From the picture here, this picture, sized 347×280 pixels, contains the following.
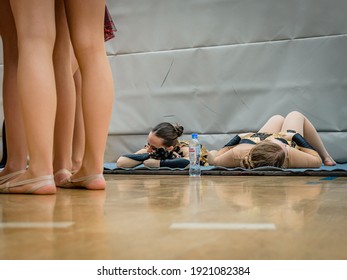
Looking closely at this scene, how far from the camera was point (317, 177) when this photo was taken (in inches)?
92.4

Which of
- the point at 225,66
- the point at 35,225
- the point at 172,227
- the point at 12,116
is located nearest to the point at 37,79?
the point at 12,116

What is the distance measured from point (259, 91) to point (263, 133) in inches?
37.2

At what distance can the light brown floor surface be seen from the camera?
2.25 feet

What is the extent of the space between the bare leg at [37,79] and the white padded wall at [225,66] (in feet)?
9.31

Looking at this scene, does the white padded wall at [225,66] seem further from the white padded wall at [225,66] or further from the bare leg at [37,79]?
the bare leg at [37,79]

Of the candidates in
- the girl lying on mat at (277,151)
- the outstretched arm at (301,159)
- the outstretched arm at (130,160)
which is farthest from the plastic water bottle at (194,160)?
the outstretched arm at (301,159)

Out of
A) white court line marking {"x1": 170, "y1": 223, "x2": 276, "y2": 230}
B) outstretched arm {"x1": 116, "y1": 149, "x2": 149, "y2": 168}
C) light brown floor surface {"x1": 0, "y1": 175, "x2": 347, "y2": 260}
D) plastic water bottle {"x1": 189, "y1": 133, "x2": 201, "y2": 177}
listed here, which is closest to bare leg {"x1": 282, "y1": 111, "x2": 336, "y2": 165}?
plastic water bottle {"x1": 189, "y1": 133, "x2": 201, "y2": 177}

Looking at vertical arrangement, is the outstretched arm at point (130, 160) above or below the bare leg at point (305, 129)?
below

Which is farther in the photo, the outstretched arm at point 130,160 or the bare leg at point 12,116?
the outstretched arm at point 130,160

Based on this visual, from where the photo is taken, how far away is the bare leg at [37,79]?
1.42 meters

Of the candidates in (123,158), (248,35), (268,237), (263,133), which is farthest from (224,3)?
(268,237)

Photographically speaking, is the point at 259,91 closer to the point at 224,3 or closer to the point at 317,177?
the point at 224,3

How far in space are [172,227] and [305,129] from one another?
2733 millimetres

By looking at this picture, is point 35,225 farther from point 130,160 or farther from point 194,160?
point 130,160
